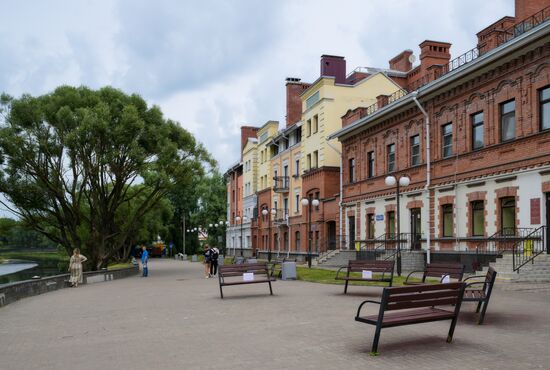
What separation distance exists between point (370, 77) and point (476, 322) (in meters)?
32.7

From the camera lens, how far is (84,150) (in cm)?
3034

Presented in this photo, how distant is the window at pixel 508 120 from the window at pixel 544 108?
1.49m

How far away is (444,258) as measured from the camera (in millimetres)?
25516

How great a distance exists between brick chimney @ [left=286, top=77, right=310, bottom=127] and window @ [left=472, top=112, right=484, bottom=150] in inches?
1091

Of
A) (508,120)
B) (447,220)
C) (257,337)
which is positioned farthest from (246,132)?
(257,337)

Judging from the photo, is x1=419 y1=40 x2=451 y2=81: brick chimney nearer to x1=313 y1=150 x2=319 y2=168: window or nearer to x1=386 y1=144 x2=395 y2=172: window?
x1=386 y1=144 x2=395 y2=172: window

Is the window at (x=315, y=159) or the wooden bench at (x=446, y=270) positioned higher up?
the window at (x=315, y=159)

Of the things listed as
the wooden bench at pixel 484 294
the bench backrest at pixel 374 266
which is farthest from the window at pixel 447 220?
the wooden bench at pixel 484 294

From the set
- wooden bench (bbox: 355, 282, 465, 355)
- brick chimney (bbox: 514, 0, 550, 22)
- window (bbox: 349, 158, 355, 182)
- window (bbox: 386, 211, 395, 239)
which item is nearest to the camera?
wooden bench (bbox: 355, 282, 465, 355)

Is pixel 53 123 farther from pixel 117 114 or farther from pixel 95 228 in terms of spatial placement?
pixel 95 228

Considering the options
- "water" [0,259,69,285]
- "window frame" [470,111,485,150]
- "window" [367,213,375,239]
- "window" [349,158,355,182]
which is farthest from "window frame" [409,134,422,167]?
"water" [0,259,69,285]

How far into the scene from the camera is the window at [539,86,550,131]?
2020cm

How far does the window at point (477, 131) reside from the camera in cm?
2409

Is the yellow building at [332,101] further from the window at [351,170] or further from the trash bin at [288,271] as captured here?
the trash bin at [288,271]
